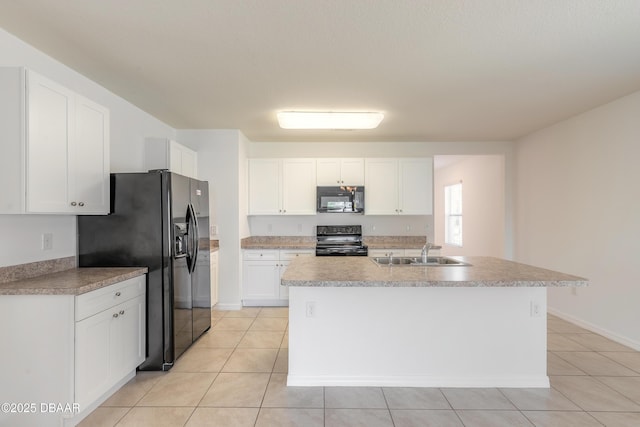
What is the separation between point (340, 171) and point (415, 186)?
1.17m

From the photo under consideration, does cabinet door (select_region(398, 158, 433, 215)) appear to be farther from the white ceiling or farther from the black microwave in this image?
the white ceiling

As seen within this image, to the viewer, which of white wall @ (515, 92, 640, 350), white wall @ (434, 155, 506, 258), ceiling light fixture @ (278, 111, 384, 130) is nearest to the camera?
white wall @ (515, 92, 640, 350)

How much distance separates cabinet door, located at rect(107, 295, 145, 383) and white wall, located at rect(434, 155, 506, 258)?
5.12 metres

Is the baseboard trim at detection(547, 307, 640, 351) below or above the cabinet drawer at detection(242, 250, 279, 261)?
below

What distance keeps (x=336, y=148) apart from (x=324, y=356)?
11.1 ft

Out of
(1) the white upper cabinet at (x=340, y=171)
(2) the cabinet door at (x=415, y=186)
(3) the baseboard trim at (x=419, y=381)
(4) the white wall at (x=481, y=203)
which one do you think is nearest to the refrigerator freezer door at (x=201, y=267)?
(3) the baseboard trim at (x=419, y=381)

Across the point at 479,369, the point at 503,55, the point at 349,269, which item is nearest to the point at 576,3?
the point at 503,55

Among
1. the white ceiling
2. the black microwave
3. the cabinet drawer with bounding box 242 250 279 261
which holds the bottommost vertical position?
the cabinet drawer with bounding box 242 250 279 261

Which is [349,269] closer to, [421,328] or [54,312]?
[421,328]

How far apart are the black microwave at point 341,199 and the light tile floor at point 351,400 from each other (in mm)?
2339

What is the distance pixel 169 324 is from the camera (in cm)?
277

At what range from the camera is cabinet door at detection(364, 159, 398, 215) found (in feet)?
16.0

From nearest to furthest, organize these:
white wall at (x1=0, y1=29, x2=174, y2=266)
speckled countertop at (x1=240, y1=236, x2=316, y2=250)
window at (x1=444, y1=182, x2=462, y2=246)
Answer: white wall at (x1=0, y1=29, x2=174, y2=266) → speckled countertop at (x1=240, y1=236, x2=316, y2=250) → window at (x1=444, y1=182, x2=462, y2=246)

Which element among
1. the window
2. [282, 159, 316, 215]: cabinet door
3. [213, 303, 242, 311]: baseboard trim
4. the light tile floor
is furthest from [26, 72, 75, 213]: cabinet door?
the window
